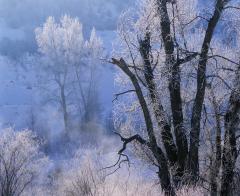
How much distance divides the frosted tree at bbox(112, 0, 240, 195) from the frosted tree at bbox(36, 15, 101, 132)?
1029 inches

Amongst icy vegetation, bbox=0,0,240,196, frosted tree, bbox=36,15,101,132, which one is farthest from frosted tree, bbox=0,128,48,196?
frosted tree, bbox=36,15,101,132

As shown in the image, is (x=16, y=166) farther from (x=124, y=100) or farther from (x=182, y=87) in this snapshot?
(x=182, y=87)

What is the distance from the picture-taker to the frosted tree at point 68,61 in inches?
1581

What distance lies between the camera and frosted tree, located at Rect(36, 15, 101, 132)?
132 feet

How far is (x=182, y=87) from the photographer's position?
501 inches

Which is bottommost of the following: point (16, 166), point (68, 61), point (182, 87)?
point (16, 166)

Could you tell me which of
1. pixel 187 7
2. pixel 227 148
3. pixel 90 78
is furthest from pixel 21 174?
pixel 90 78

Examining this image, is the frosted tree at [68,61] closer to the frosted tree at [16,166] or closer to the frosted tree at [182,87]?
the frosted tree at [16,166]

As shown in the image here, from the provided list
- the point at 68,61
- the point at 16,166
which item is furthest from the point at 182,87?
the point at 68,61

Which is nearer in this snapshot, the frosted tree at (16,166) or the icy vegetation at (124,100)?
the icy vegetation at (124,100)

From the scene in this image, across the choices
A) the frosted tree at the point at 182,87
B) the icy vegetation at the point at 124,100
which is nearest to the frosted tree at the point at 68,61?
the icy vegetation at the point at 124,100

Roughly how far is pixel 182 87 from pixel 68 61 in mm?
28926

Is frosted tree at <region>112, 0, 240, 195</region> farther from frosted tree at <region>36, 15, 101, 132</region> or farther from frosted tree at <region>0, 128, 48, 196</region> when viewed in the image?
frosted tree at <region>36, 15, 101, 132</region>

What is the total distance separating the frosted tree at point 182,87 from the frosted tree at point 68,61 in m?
26.1
